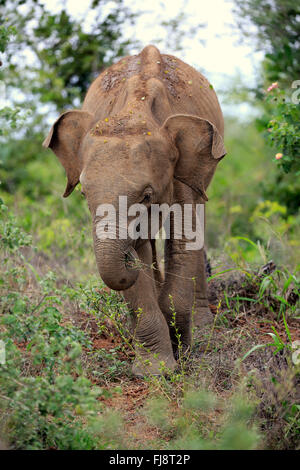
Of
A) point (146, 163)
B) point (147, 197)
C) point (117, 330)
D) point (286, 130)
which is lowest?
point (117, 330)

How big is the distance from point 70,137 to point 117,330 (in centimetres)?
172

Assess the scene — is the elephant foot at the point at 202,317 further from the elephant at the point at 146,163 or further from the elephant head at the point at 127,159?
the elephant head at the point at 127,159

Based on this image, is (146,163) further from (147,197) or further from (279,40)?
(279,40)

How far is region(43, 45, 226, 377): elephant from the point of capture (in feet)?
15.9

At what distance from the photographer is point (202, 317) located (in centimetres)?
671

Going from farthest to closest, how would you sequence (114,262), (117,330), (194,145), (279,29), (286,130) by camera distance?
(279,29) → (286,130) → (117,330) → (194,145) → (114,262)

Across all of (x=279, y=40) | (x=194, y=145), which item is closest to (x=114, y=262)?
(x=194, y=145)

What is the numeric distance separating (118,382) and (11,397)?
1450mm

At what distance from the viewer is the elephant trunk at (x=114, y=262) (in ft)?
15.3

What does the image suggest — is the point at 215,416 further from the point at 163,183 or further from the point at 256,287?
the point at 256,287

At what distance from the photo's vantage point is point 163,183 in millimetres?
5238

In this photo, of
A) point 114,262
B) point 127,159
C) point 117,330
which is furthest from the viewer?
point 117,330

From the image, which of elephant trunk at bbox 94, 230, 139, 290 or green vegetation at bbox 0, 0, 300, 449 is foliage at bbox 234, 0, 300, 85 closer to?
green vegetation at bbox 0, 0, 300, 449

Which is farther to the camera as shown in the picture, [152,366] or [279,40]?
[279,40]
